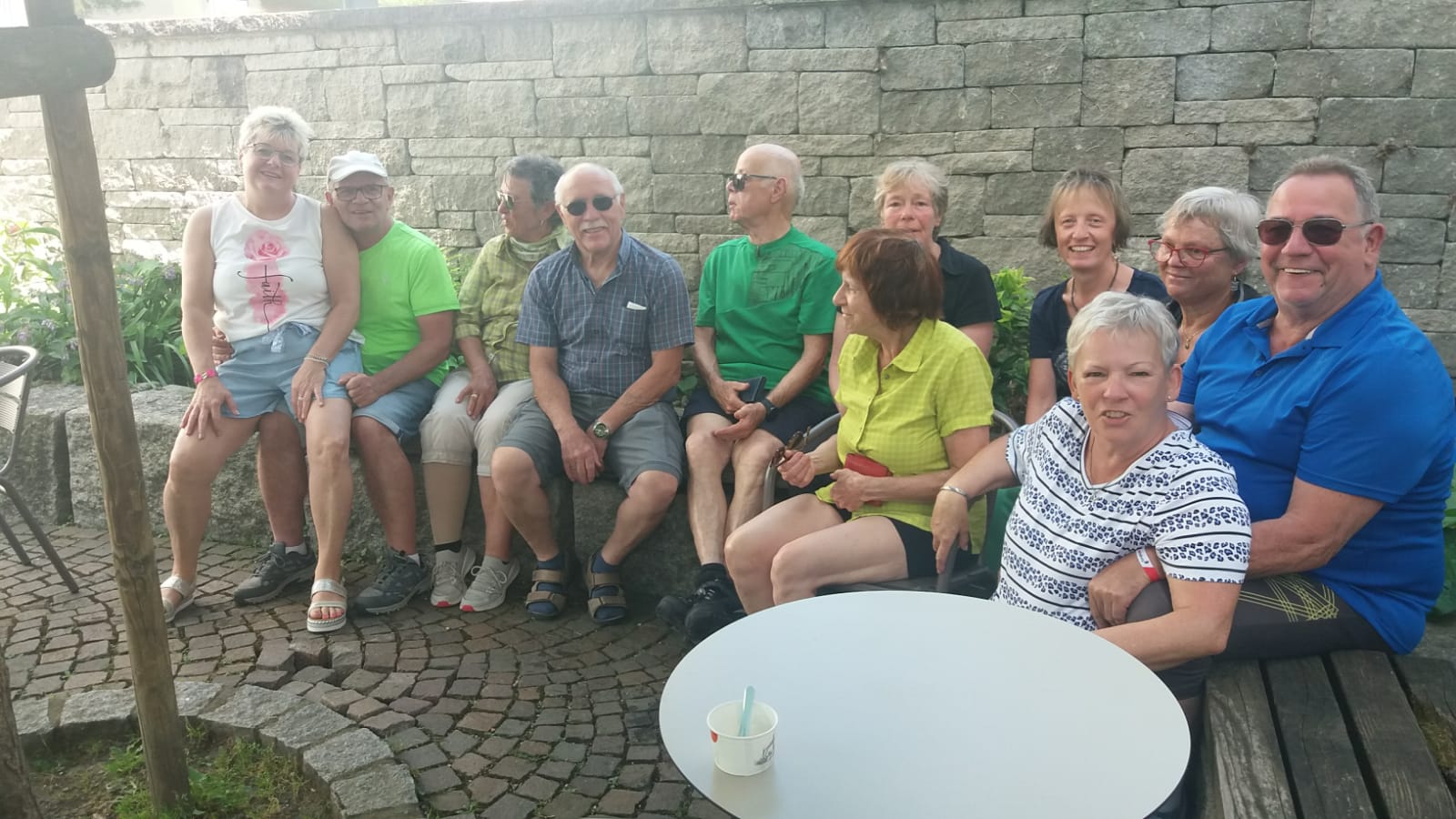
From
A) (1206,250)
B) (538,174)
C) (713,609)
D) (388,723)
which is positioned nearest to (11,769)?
(388,723)

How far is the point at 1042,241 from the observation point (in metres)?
3.62

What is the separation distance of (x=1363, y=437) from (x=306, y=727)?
9.12 ft

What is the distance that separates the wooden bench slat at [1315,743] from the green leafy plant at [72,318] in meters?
4.91

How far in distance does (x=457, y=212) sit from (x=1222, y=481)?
5383mm

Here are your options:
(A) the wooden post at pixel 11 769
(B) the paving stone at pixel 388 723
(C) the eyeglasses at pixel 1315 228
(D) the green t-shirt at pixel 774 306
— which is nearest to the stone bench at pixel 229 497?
(D) the green t-shirt at pixel 774 306

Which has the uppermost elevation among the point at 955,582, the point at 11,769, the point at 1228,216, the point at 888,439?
the point at 1228,216

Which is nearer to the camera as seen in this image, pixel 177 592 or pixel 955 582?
pixel 955 582

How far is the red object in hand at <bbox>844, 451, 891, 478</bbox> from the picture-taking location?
10.0 ft

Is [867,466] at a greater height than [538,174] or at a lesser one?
lesser

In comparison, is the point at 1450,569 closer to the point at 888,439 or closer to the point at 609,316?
the point at 888,439

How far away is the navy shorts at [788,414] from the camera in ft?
12.4

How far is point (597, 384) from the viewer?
4.02 metres

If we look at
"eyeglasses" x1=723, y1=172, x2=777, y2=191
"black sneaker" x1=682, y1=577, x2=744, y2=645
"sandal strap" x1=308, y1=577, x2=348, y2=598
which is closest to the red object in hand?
"black sneaker" x1=682, y1=577, x2=744, y2=645

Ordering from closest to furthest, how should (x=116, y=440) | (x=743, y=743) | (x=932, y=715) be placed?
1. (x=743, y=743)
2. (x=932, y=715)
3. (x=116, y=440)
